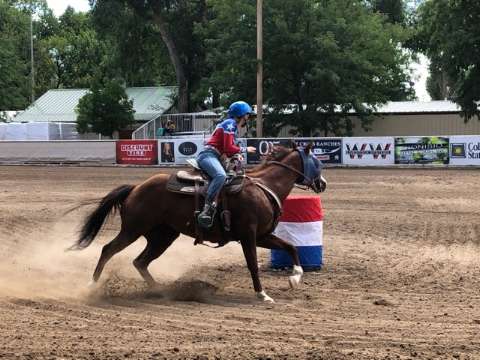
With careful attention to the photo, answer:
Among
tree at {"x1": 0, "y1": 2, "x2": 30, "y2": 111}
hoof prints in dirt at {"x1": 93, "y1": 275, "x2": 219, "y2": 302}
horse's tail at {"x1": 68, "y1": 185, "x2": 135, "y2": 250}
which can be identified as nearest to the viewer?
hoof prints in dirt at {"x1": 93, "y1": 275, "x2": 219, "y2": 302}

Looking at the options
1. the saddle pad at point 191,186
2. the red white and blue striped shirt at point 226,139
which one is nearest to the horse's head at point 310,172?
the saddle pad at point 191,186

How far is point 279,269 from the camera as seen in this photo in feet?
36.1

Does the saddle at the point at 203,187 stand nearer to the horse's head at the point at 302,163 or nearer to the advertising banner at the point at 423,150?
the horse's head at the point at 302,163

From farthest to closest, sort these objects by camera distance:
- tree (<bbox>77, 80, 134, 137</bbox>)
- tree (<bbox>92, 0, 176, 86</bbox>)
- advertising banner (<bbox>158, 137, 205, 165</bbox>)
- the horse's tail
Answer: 1. tree (<bbox>92, 0, 176, 86</bbox>)
2. tree (<bbox>77, 80, 134, 137</bbox>)
3. advertising banner (<bbox>158, 137, 205, 165</bbox>)
4. the horse's tail

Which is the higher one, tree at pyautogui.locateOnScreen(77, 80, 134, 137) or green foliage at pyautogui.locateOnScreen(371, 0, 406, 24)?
green foliage at pyautogui.locateOnScreen(371, 0, 406, 24)

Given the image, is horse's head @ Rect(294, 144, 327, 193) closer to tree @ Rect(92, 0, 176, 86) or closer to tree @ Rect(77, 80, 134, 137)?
tree @ Rect(77, 80, 134, 137)

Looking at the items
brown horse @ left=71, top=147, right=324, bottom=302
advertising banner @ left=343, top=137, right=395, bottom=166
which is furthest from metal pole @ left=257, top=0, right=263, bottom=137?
brown horse @ left=71, top=147, right=324, bottom=302

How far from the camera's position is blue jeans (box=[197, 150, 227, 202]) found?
29.3 feet

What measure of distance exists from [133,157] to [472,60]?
1916 centimetres

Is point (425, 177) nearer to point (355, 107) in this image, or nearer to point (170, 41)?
point (355, 107)

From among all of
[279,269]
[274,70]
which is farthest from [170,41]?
[279,269]

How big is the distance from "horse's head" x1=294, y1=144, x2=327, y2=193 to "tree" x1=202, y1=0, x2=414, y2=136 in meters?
34.2

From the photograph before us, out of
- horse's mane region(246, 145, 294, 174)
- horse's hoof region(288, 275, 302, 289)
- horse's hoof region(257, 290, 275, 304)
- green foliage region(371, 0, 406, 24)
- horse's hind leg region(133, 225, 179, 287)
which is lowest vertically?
horse's hoof region(257, 290, 275, 304)

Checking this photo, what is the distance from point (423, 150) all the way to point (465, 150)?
1.76 meters
